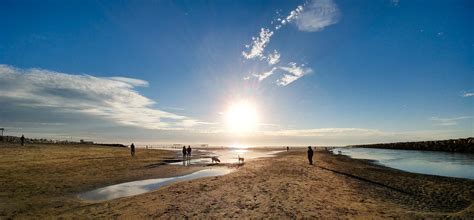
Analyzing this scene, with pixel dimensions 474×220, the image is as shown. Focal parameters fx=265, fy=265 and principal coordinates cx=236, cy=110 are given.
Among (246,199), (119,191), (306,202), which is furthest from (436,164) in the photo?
(119,191)

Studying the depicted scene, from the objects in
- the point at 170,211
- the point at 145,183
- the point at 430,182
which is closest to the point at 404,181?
the point at 430,182

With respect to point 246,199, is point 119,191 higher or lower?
lower

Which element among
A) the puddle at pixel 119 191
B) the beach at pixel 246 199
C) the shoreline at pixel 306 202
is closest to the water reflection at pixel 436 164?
the beach at pixel 246 199

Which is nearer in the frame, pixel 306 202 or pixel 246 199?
pixel 306 202

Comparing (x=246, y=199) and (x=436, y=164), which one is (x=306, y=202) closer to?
(x=246, y=199)

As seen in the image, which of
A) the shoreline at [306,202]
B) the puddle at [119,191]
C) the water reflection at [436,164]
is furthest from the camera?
the water reflection at [436,164]

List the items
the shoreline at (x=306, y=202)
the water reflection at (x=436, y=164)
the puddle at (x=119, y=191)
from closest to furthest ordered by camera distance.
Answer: the shoreline at (x=306, y=202) → the puddle at (x=119, y=191) → the water reflection at (x=436, y=164)

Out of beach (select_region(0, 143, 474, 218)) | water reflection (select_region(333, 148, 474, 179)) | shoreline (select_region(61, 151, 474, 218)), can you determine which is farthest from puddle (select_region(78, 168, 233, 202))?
water reflection (select_region(333, 148, 474, 179))

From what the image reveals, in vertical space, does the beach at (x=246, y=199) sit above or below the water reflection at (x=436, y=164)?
above

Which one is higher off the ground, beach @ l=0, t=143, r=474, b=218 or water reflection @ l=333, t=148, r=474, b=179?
beach @ l=0, t=143, r=474, b=218

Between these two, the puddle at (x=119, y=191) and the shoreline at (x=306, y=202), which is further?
the puddle at (x=119, y=191)

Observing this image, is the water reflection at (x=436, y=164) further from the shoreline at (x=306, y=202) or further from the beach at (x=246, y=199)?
the shoreline at (x=306, y=202)

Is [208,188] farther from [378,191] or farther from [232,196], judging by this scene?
[378,191]

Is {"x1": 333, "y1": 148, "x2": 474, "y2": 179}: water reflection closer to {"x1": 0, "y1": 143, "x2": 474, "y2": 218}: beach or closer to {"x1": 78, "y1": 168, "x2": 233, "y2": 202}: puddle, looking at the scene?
{"x1": 0, "y1": 143, "x2": 474, "y2": 218}: beach
